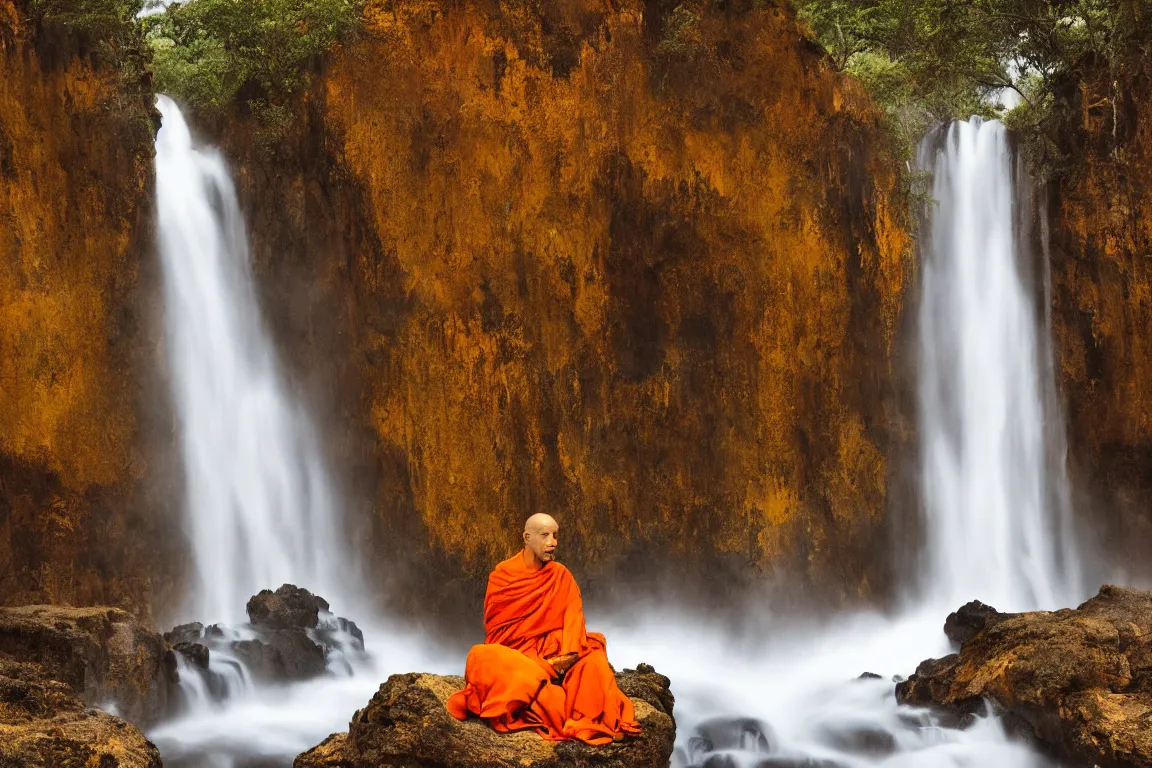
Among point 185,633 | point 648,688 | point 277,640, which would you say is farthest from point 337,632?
point 648,688

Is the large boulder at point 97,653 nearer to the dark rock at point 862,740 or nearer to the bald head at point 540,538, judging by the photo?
the bald head at point 540,538

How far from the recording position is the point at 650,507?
1972cm

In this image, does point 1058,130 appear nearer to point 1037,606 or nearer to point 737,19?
point 737,19

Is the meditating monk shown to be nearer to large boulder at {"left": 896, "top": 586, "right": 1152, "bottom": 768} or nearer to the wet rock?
the wet rock

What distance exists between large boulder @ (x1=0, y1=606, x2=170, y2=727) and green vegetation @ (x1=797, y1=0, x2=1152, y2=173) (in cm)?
1366

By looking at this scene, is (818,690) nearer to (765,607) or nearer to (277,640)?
(765,607)

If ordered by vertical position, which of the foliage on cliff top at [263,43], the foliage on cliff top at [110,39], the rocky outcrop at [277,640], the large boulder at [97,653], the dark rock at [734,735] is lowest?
the dark rock at [734,735]

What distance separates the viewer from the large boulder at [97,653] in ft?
40.2

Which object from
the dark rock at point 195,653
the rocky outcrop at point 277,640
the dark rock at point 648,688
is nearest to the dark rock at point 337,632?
the rocky outcrop at point 277,640

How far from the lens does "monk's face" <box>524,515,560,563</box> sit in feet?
32.6

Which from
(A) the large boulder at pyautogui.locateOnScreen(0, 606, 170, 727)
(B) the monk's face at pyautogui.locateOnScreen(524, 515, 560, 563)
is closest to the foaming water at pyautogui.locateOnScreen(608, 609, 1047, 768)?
(B) the monk's face at pyautogui.locateOnScreen(524, 515, 560, 563)

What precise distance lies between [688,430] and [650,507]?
4.28 feet

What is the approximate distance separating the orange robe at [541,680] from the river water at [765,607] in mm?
5161

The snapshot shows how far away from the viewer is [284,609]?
16.3m
